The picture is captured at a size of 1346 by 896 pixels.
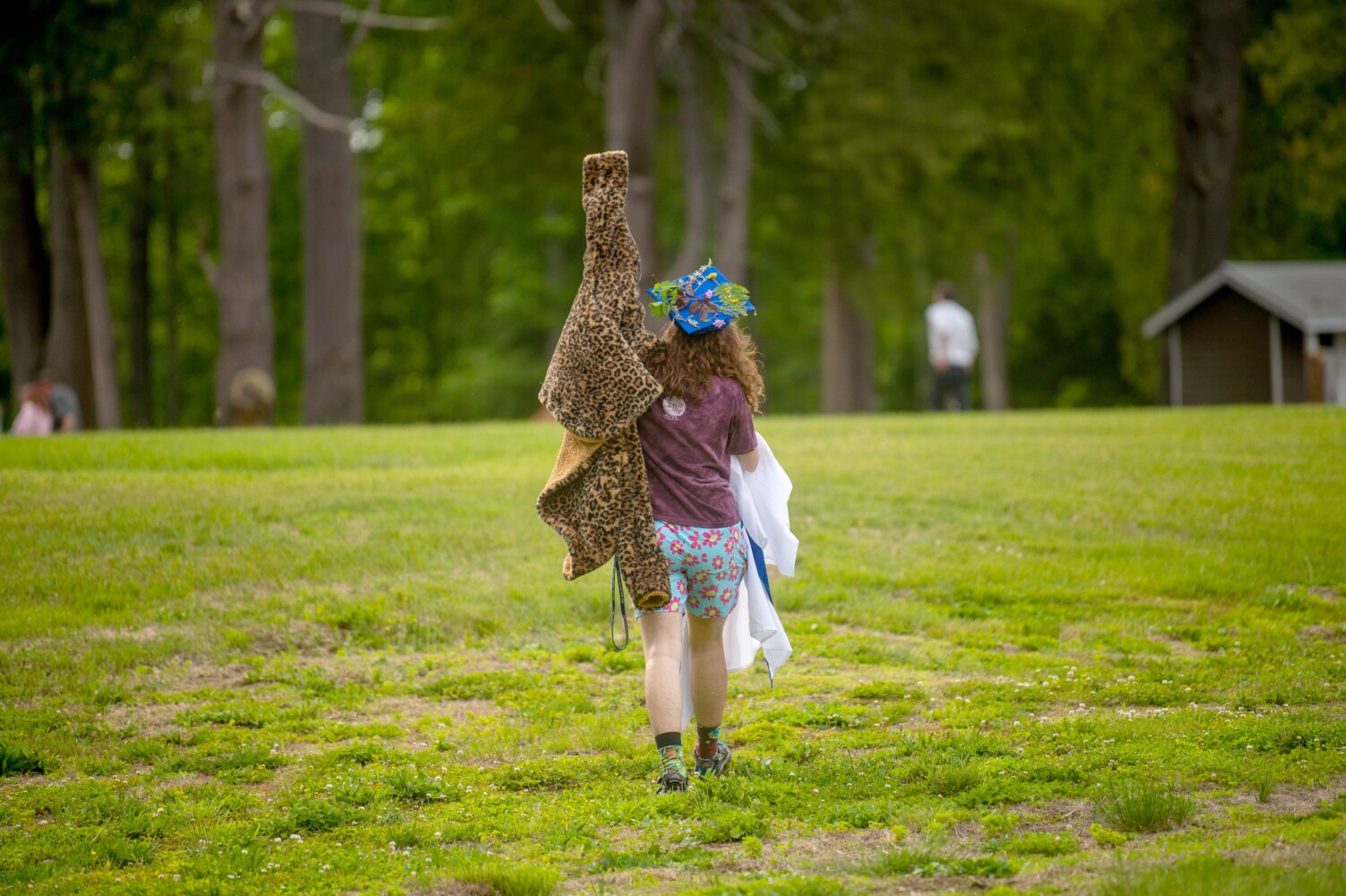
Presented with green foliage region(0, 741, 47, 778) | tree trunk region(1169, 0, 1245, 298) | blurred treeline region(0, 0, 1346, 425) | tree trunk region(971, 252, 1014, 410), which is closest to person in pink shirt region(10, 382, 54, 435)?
blurred treeline region(0, 0, 1346, 425)

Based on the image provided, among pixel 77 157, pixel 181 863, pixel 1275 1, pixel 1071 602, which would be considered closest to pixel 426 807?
pixel 181 863

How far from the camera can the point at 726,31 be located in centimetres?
2591

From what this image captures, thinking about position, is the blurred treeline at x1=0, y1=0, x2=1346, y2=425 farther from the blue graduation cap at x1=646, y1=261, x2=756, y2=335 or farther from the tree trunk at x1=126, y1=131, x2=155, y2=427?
the blue graduation cap at x1=646, y1=261, x2=756, y2=335

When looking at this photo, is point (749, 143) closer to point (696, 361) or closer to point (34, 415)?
point (34, 415)

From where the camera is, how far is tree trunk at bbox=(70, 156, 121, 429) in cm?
2461

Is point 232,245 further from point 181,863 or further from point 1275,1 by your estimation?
point 1275,1

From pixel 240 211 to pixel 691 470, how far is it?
51.2ft

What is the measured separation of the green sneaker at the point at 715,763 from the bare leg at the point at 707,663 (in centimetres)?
23

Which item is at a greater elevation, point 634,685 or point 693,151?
point 693,151

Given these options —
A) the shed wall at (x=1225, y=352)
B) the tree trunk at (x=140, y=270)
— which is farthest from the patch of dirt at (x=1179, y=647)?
the tree trunk at (x=140, y=270)

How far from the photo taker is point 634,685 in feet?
25.3

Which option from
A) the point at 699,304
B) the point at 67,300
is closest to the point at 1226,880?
the point at 699,304

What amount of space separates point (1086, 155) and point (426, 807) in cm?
3025

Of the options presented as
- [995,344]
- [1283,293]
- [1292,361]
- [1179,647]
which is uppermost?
[1283,293]
